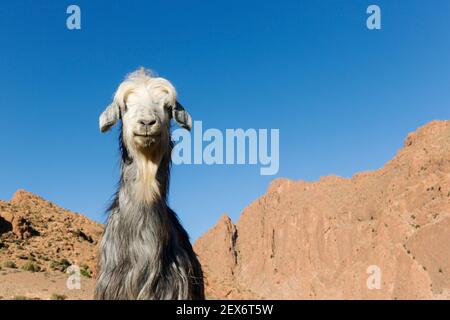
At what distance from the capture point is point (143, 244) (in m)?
8.90

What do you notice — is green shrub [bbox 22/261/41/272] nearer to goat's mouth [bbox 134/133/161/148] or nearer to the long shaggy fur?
the long shaggy fur

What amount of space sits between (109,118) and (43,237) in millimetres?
63693

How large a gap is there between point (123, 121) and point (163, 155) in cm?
86

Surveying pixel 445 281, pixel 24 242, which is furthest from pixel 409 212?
pixel 24 242

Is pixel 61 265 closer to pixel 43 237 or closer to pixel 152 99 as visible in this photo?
pixel 43 237

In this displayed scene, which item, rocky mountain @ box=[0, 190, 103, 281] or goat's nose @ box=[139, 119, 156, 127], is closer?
goat's nose @ box=[139, 119, 156, 127]

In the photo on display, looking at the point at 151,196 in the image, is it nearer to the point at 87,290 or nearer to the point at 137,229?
the point at 137,229

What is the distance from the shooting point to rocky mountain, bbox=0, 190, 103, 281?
2317 inches

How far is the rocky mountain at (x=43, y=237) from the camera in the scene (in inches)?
2317

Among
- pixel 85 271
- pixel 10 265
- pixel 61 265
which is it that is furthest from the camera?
pixel 61 265

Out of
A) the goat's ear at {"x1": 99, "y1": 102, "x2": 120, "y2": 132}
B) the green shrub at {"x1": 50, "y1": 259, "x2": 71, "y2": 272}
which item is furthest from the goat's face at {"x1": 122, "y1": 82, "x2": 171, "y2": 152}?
the green shrub at {"x1": 50, "y1": 259, "x2": 71, "y2": 272}

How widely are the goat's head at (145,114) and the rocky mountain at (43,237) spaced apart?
4822 centimetres

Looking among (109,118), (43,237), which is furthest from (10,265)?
(109,118)

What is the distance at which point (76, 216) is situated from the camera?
84.8 m
